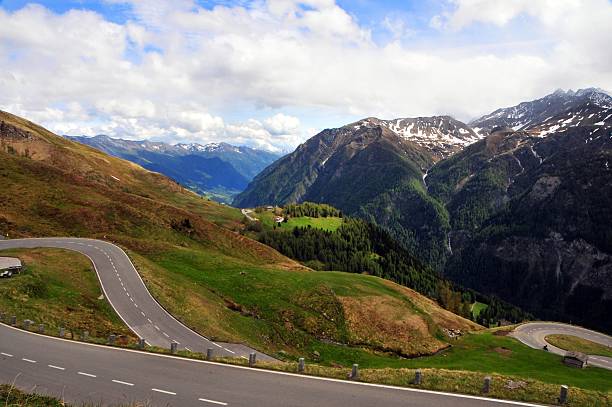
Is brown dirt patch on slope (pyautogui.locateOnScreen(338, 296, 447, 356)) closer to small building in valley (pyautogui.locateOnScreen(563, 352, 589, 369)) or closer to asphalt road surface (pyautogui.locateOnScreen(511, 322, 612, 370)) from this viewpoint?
small building in valley (pyautogui.locateOnScreen(563, 352, 589, 369))

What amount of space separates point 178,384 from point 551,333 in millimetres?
128546

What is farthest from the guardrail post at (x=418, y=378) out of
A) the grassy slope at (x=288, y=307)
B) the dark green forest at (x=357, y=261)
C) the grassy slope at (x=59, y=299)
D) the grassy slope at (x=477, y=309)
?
the grassy slope at (x=477, y=309)

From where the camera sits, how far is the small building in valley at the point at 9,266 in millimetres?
47844

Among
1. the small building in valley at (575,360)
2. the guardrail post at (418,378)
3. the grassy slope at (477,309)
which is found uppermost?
the guardrail post at (418,378)

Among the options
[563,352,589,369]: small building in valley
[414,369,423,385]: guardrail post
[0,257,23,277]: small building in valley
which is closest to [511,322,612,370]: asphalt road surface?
[563,352,589,369]: small building in valley

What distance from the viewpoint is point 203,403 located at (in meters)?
21.3

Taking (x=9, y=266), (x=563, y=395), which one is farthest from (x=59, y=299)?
A: (x=563, y=395)

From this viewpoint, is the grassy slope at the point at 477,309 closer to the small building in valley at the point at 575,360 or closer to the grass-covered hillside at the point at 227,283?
the grass-covered hillside at the point at 227,283

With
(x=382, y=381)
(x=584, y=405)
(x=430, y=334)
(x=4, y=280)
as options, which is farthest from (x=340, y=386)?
(x=430, y=334)

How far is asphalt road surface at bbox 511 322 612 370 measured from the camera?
313 feet

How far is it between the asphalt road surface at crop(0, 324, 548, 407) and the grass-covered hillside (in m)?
22.8

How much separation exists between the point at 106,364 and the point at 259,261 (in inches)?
3241

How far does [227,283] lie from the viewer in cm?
7162

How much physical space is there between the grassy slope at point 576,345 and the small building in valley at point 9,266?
391 ft
